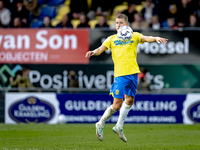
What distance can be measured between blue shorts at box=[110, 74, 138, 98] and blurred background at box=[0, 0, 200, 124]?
18.5 feet

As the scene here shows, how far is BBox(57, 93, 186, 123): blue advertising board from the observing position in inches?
476

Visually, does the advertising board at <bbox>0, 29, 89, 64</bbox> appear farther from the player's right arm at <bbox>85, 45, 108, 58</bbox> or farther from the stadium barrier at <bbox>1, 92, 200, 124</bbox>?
the player's right arm at <bbox>85, 45, 108, 58</bbox>

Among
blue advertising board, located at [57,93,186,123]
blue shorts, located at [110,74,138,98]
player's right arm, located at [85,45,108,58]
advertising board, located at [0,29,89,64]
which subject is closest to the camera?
player's right arm, located at [85,45,108,58]

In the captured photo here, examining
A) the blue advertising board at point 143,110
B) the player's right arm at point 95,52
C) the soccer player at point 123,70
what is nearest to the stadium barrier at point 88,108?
the blue advertising board at point 143,110

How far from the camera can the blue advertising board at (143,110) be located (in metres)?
12.1

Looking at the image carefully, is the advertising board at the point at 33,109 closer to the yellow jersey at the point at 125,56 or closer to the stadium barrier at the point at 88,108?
the stadium barrier at the point at 88,108

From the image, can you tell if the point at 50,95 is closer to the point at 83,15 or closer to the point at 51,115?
the point at 51,115

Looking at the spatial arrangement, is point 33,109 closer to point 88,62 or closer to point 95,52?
point 88,62

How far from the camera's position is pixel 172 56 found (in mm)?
13070

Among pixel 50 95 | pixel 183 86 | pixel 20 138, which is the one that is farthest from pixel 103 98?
pixel 20 138

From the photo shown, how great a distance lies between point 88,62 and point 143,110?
100 inches

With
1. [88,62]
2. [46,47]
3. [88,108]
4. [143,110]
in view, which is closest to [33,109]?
[88,108]

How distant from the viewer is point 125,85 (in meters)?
6.40

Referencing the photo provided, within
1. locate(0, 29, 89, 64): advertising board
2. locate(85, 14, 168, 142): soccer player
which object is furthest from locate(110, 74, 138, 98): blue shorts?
locate(0, 29, 89, 64): advertising board
